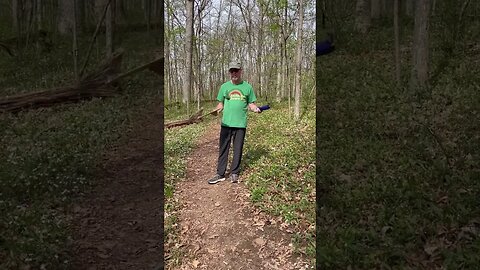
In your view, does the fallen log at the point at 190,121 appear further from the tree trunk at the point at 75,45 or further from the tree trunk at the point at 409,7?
the tree trunk at the point at 409,7

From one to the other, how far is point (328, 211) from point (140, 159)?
3.26 metres

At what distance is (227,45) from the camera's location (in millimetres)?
3920

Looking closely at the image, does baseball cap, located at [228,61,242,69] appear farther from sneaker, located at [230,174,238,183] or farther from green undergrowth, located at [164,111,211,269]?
sneaker, located at [230,174,238,183]

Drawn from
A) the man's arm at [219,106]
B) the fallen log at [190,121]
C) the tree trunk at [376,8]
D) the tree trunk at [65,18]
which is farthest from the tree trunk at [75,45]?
the tree trunk at [376,8]

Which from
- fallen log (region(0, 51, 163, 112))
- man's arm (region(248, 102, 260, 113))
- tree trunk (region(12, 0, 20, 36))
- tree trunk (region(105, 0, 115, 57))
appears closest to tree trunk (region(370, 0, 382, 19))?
fallen log (region(0, 51, 163, 112))

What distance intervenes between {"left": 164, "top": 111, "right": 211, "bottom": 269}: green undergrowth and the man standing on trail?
33cm

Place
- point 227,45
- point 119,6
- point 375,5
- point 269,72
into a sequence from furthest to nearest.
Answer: point 119,6 → point 375,5 → point 269,72 → point 227,45

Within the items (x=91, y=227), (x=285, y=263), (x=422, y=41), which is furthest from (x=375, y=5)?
(x=91, y=227)

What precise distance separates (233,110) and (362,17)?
4326 mm

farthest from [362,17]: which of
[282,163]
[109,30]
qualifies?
[109,30]

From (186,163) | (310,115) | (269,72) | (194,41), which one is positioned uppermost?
(194,41)

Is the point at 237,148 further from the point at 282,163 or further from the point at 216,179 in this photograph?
the point at 282,163

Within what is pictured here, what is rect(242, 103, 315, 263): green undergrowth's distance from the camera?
3.98 meters

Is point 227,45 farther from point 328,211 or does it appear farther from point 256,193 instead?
point 328,211
